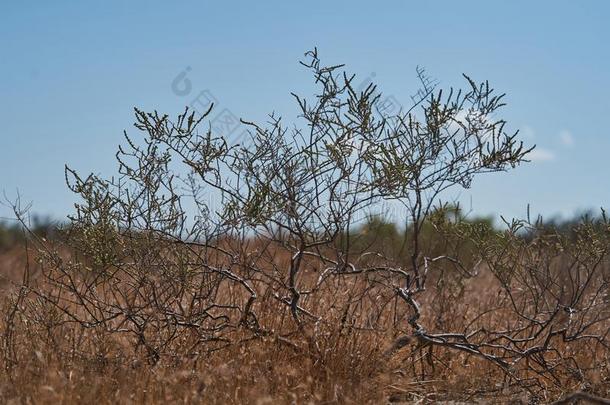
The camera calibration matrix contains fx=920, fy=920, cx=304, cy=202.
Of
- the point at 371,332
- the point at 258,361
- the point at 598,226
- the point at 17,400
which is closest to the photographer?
the point at 17,400

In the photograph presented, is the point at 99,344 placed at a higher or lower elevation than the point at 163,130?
lower

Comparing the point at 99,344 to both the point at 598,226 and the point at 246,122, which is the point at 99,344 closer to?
the point at 246,122

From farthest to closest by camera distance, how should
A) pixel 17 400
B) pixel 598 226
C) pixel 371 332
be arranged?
pixel 598 226 < pixel 371 332 < pixel 17 400

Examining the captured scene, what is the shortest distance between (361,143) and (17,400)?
2.68 metres

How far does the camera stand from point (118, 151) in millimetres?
5887

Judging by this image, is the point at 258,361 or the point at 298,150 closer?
the point at 258,361

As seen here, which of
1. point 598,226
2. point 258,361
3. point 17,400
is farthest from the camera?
point 598,226

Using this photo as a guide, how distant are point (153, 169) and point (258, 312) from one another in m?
1.16

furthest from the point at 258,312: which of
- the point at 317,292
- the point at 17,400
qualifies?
the point at 17,400

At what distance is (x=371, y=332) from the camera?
582 centimetres

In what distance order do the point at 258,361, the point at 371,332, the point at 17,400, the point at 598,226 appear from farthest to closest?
1. the point at 598,226
2. the point at 371,332
3. the point at 258,361
4. the point at 17,400

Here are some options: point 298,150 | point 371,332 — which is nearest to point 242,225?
point 298,150

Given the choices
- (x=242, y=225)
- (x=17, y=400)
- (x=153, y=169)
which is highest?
(x=153, y=169)

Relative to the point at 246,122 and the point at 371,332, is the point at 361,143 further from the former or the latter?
the point at 371,332
